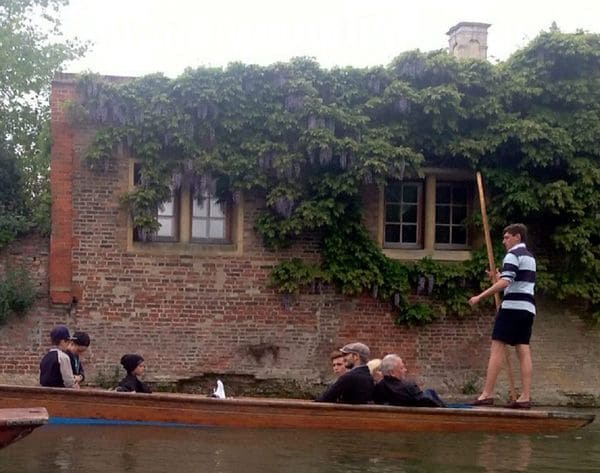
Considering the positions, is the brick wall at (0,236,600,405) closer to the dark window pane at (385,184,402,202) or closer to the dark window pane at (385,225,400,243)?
the dark window pane at (385,225,400,243)

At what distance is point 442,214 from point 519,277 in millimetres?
5605

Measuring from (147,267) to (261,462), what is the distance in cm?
711

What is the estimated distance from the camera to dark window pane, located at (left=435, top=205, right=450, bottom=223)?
16.5 meters

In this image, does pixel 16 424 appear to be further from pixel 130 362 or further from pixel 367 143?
pixel 367 143

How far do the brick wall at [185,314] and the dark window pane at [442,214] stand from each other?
1.63 m

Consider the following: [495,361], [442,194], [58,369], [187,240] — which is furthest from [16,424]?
[442,194]

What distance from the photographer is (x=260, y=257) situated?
16.0 metres

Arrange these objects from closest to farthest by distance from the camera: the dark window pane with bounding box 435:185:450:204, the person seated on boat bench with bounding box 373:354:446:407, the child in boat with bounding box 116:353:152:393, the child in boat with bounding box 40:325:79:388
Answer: the person seated on boat bench with bounding box 373:354:446:407 < the child in boat with bounding box 40:325:79:388 < the child in boat with bounding box 116:353:152:393 < the dark window pane with bounding box 435:185:450:204

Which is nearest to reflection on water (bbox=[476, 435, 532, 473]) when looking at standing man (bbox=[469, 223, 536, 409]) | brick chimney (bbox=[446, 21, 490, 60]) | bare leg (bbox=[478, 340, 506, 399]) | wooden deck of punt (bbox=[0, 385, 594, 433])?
wooden deck of punt (bbox=[0, 385, 594, 433])

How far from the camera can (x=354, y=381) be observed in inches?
426

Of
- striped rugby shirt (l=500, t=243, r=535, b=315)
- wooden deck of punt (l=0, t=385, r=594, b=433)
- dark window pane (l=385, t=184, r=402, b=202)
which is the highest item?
dark window pane (l=385, t=184, r=402, b=202)

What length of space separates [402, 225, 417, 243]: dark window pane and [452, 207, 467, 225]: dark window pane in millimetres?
669

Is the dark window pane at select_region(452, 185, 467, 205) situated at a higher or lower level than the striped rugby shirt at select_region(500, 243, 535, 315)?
higher

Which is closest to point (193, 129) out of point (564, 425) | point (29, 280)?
point (29, 280)
